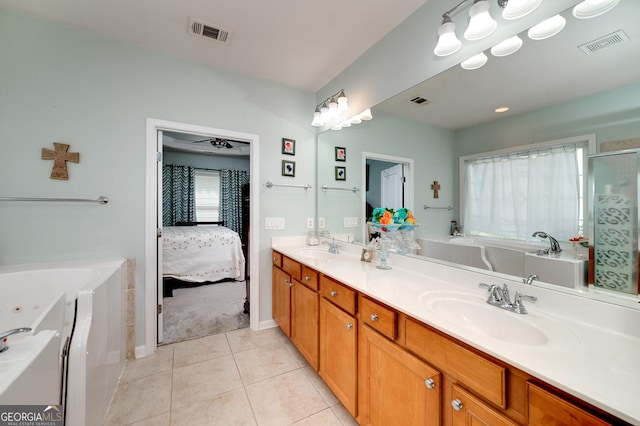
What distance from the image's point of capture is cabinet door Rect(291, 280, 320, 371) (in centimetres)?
170

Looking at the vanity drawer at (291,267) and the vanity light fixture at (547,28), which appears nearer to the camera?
the vanity light fixture at (547,28)

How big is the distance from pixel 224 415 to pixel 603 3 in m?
2.65

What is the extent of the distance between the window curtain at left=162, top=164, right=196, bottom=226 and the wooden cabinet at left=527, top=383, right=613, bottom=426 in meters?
6.41

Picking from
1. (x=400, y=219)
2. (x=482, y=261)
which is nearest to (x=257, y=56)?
(x=400, y=219)

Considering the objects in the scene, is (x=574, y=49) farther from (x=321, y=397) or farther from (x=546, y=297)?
(x=321, y=397)

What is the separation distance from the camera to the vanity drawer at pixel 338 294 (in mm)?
1335

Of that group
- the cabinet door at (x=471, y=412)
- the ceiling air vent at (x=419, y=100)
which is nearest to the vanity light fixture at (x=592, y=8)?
the ceiling air vent at (x=419, y=100)

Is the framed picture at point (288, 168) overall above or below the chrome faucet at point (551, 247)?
above

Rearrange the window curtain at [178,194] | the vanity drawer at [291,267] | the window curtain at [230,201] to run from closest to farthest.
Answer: the vanity drawer at [291,267] < the window curtain at [178,194] < the window curtain at [230,201]

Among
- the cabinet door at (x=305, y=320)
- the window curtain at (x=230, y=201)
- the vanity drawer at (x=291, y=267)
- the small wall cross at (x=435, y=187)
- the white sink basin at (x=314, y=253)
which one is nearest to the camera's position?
the small wall cross at (x=435, y=187)

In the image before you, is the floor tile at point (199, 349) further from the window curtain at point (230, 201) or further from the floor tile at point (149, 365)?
the window curtain at point (230, 201)

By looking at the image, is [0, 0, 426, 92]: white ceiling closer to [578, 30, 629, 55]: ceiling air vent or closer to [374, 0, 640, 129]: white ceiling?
[374, 0, 640, 129]: white ceiling

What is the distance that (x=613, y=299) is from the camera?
866 mm

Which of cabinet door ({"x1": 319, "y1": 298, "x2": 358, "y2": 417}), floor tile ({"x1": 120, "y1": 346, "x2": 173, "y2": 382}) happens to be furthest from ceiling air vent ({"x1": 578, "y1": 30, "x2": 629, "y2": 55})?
floor tile ({"x1": 120, "y1": 346, "x2": 173, "y2": 382})
